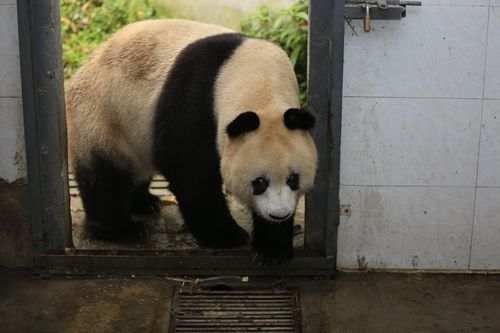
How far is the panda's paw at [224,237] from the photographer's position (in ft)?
18.4

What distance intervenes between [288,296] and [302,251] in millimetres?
447

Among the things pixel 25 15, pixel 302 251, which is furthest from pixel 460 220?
pixel 25 15

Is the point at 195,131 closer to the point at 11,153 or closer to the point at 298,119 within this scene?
the point at 298,119

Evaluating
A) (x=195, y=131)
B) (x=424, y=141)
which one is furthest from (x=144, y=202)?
(x=424, y=141)

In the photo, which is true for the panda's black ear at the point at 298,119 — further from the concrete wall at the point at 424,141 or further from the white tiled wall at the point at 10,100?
the white tiled wall at the point at 10,100

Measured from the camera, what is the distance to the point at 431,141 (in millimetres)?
5242

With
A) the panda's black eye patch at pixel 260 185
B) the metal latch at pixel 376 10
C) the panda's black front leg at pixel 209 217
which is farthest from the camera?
the panda's black front leg at pixel 209 217

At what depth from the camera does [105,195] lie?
19.5 ft

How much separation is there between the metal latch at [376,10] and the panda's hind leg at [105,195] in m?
Result: 2.06

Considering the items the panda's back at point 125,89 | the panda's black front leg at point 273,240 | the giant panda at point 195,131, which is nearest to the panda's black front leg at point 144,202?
the giant panda at point 195,131

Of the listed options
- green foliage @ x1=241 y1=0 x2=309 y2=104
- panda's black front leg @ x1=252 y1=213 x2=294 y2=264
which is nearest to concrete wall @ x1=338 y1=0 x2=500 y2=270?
panda's black front leg @ x1=252 y1=213 x2=294 y2=264

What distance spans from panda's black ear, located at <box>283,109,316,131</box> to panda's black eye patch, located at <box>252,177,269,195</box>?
0.34 m

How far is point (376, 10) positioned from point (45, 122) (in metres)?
2.15

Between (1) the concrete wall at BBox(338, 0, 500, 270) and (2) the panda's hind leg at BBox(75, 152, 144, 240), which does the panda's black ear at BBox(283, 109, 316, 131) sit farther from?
(2) the panda's hind leg at BBox(75, 152, 144, 240)
